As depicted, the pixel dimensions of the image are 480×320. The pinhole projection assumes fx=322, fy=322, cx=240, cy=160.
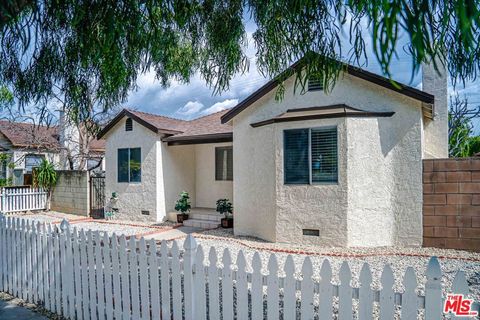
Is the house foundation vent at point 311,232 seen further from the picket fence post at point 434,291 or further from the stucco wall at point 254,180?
the picket fence post at point 434,291

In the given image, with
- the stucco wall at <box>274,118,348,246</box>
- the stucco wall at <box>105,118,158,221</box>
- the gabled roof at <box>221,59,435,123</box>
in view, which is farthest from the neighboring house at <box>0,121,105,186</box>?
the stucco wall at <box>274,118,348,246</box>

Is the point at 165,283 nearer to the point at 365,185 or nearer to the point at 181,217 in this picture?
the point at 365,185

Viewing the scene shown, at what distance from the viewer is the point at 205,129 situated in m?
14.6

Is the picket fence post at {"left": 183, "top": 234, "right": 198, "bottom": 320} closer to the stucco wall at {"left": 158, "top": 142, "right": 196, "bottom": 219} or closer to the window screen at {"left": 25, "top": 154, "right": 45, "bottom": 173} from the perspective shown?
the stucco wall at {"left": 158, "top": 142, "right": 196, "bottom": 219}

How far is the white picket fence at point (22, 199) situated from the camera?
16.7 meters

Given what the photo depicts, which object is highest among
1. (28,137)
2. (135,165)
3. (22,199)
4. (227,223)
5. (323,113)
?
(28,137)

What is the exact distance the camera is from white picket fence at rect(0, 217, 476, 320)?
2.84m

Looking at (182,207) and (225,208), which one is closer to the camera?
(225,208)

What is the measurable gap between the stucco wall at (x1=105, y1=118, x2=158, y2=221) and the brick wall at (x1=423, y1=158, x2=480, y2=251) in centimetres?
1018

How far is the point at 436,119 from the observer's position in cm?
1112

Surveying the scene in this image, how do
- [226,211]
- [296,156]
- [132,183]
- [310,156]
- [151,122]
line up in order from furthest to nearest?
[132,183], [151,122], [226,211], [296,156], [310,156]

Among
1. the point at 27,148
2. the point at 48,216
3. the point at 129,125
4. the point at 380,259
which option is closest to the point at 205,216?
the point at 129,125

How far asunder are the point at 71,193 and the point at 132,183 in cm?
490

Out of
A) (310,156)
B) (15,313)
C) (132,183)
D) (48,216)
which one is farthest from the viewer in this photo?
(48,216)
